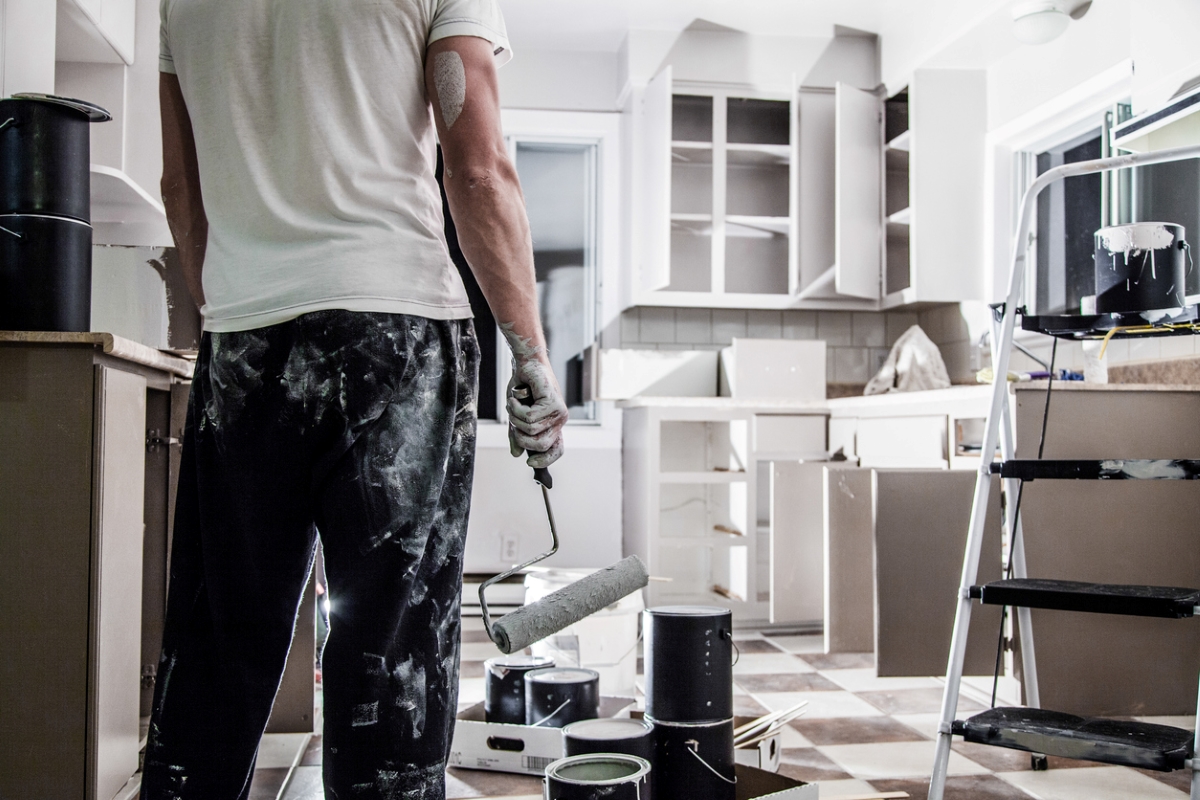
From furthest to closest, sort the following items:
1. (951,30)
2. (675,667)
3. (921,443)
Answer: (951,30)
(921,443)
(675,667)

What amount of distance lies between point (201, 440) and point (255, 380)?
10cm

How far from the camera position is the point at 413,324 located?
1.03 m

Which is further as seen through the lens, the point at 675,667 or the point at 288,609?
the point at 675,667

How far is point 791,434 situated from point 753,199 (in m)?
1.30

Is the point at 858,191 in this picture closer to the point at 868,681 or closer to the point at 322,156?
the point at 868,681

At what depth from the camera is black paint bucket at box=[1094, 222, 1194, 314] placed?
1.98 meters

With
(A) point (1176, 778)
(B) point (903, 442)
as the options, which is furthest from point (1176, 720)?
(B) point (903, 442)

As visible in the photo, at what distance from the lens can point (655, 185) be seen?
13.4 ft

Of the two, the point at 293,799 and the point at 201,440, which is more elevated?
the point at 201,440

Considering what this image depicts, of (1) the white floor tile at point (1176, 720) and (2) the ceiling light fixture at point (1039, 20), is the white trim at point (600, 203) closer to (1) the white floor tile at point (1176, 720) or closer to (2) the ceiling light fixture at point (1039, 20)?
(2) the ceiling light fixture at point (1039, 20)

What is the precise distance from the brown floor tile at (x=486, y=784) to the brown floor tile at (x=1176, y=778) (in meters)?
1.21

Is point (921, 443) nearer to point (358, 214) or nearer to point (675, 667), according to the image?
point (675, 667)

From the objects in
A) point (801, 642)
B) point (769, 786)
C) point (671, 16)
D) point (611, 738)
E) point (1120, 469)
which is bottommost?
A: point (801, 642)

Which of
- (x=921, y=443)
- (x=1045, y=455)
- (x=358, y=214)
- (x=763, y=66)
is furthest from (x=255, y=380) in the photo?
(x=763, y=66)
